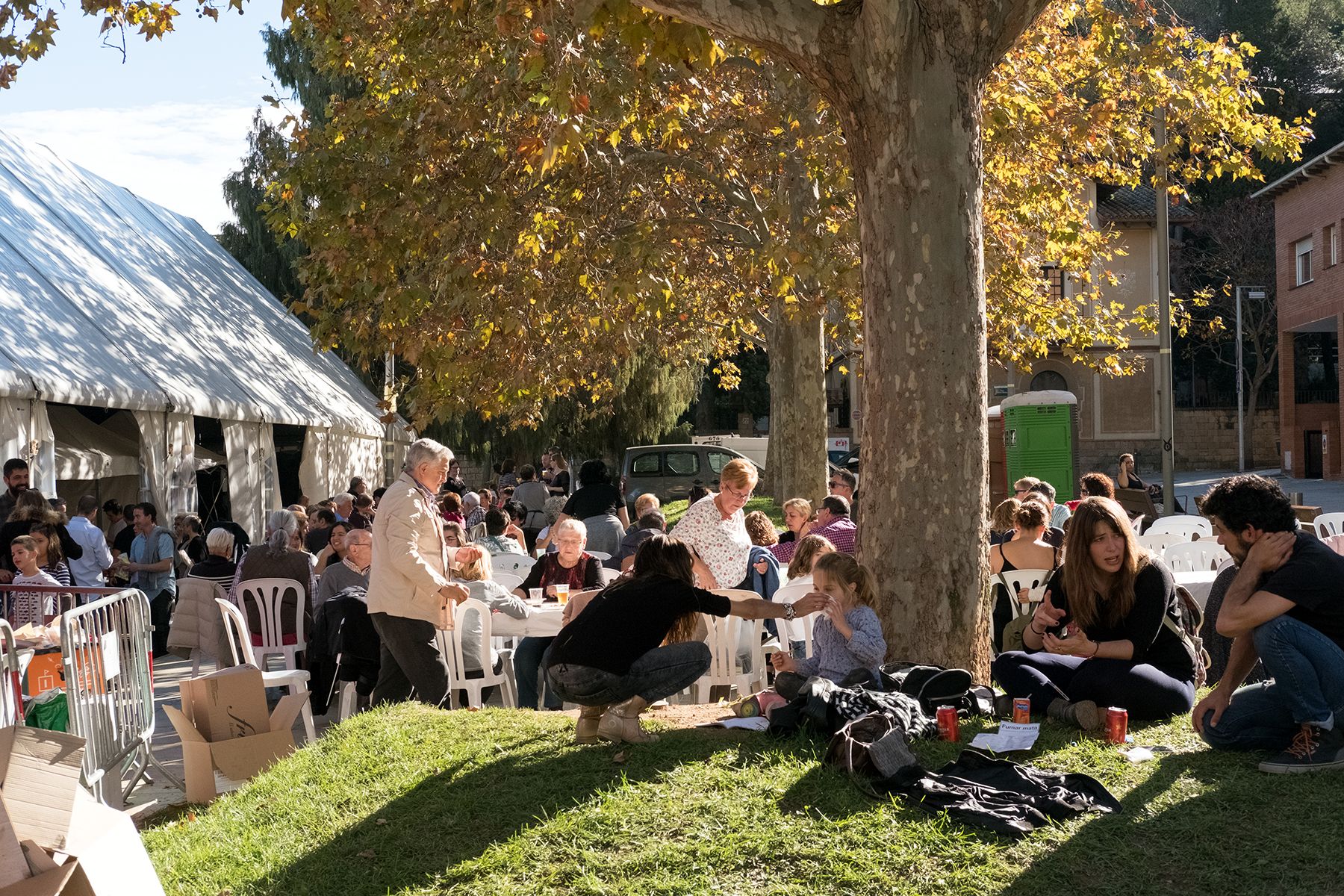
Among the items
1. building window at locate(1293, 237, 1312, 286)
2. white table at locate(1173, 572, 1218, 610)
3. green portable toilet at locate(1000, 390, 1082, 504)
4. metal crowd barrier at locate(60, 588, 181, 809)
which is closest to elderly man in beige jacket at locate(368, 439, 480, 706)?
metal crowd barrier at locate(60, 588, 181, 809)

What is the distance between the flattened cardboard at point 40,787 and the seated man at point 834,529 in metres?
7.34

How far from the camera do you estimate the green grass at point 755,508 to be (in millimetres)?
22859

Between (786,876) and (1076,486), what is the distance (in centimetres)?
2234

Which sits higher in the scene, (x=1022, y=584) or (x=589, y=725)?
(x=1022, y=584)

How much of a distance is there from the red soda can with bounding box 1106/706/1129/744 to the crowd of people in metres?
0.16

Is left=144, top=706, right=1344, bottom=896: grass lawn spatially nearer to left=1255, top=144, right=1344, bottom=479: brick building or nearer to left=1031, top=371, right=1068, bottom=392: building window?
left=1255, top=144, right=1344, bottom=479: brick building

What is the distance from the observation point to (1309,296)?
39.9 m

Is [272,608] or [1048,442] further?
[1048,442]

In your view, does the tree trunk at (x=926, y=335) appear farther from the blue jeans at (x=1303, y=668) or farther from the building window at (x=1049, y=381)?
the building window at (x=1049, y=381)

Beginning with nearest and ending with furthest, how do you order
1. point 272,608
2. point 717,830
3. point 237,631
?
point 717,830, point 237,631, point 272,608

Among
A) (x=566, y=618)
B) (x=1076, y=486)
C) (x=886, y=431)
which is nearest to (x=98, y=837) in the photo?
(x=566, y=618)

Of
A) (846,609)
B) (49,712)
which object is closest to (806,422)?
(846,609)

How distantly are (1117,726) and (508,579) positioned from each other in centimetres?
Answer: 572

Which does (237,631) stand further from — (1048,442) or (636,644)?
(1048,442)
